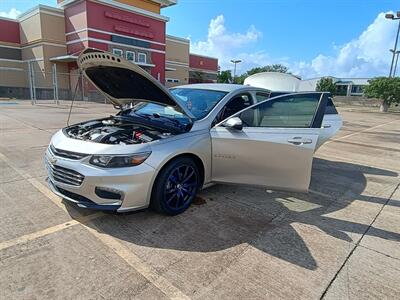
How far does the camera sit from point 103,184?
9.26ft

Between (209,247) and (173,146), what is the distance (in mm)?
1160

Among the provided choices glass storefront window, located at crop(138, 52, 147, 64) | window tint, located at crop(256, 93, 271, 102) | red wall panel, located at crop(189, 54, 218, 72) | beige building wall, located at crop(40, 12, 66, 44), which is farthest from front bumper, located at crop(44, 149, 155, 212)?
red wall panel, located at crop(189, 54, 218, 72)

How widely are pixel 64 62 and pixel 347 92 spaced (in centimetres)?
5750

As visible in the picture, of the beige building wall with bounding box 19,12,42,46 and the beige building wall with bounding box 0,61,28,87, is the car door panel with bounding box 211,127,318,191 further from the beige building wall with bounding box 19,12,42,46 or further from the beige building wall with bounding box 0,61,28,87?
the beige building wall with bounding box 0,61,28,87

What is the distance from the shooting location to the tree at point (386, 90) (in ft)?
89.4

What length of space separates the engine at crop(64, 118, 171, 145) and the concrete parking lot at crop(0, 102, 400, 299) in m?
0.92

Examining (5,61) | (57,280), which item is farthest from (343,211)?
(5,61)

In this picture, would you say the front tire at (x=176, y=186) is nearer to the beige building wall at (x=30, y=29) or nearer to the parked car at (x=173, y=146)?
the parked car at (x=173, y=146)

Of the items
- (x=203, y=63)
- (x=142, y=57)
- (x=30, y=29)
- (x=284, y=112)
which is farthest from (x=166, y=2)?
(x=284, y=112)

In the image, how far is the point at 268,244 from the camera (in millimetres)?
2879

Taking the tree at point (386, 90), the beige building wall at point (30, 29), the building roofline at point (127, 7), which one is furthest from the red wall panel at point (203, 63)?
the tree at point (386, 90)

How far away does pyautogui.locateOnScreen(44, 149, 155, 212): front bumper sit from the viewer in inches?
111

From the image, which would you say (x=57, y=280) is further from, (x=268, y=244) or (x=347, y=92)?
(x=347, y=92)

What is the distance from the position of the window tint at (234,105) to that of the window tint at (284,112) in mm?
362
